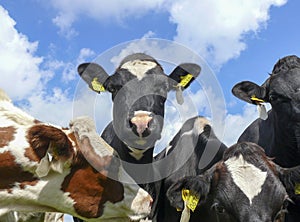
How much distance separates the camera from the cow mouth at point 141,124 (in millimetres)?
7074

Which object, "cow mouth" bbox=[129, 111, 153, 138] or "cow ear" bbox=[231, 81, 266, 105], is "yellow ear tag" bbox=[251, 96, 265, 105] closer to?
"cow ear" bbox=[231, 81, 266, 105]

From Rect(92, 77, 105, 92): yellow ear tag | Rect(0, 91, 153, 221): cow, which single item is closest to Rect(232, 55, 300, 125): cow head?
Rect(92, 77, 105, 92): yellow ear tag

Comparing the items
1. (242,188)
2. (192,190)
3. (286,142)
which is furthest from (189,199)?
(286,142)

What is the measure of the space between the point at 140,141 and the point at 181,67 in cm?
201

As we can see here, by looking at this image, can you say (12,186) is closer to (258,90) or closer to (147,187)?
(147,187)

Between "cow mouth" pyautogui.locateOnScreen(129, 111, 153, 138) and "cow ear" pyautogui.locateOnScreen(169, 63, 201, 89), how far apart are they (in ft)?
5.55

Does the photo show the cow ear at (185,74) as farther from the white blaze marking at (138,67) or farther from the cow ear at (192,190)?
the cow ear at (192,190)

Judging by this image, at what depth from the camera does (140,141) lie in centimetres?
742

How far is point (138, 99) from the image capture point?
7707 mm

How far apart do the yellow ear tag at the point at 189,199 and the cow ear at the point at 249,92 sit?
2934 millimetres

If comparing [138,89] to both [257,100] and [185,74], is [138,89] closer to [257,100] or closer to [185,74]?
[185,74]

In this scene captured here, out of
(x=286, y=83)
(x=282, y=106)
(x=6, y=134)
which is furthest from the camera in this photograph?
(x=286, y=83)

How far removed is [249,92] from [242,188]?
10.3 ft

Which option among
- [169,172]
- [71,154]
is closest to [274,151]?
[169,172]
